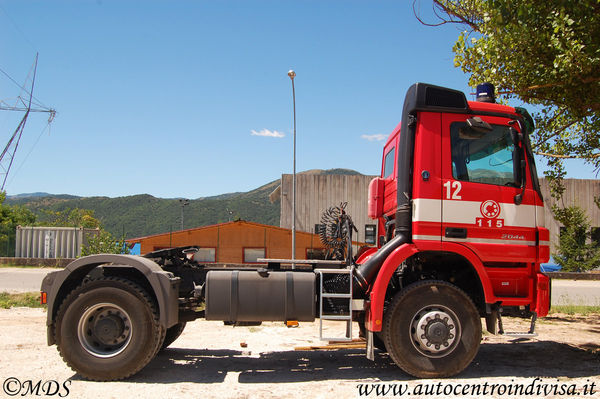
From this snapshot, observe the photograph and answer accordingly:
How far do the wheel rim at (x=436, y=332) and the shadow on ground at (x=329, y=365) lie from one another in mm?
479

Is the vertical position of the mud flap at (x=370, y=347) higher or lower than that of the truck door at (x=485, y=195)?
lower

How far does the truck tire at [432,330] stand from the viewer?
6.01 meters

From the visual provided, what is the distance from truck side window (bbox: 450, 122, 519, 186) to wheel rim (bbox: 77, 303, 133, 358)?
14.9 feet

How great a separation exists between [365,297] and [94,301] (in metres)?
3.36

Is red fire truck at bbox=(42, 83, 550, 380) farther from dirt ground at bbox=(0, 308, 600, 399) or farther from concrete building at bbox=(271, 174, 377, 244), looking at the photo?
concrete building at bbox=(271, 174, 377, 244)

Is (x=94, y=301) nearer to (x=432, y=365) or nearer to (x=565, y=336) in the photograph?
(x=432, y=365)

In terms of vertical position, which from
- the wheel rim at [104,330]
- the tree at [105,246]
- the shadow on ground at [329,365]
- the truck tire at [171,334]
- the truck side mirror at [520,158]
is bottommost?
the shadow on ground at [329,365]

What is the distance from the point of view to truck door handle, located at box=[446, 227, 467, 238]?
616 cm

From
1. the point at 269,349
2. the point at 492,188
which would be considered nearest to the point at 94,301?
the point at 269,349

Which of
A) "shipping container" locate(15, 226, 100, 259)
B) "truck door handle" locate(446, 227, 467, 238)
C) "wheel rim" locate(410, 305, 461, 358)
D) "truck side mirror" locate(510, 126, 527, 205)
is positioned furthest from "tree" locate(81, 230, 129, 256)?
"shipping container" locate(15, 226, 100, 259)

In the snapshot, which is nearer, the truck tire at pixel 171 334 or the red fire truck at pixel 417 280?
the red fire truck at pixel 417 280

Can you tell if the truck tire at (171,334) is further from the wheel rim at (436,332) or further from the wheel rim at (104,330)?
the wheel rim at (436,332)

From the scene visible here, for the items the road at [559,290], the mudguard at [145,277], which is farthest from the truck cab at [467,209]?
the road at [559,290]

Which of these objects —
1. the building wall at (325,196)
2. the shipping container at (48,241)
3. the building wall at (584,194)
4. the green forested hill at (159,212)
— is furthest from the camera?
the green forested hill at (159,212)
